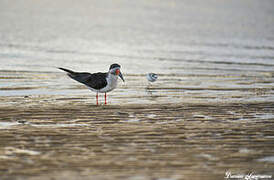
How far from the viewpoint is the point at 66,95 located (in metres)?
14.4

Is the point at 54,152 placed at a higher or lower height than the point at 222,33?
lower

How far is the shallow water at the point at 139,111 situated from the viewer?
8.00m

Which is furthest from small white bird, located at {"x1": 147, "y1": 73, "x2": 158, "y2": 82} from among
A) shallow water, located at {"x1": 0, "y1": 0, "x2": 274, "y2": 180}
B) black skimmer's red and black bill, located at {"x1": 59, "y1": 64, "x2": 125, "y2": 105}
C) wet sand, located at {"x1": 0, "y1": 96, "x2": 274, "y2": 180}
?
wet sand, located at {"x1": 0, "y1": 96, "x2": 274, "y2": 180}

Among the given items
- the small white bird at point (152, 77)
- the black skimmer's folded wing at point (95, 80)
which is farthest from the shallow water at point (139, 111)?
the black skimmer's folded wing at point (95, 80)

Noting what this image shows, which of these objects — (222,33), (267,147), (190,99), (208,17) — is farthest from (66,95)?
(208,17)

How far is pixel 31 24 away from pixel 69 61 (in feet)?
59.7

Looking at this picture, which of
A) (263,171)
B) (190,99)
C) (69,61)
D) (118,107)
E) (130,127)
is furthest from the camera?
(69,61)

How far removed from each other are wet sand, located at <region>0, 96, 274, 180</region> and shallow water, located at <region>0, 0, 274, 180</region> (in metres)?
0.02

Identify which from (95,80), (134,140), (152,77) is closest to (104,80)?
(95,80)

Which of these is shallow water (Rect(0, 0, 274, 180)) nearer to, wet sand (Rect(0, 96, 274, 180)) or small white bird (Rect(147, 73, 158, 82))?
wet sand (Rect(0, 96, 274, 180))

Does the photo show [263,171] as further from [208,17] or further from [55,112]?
[208,17]

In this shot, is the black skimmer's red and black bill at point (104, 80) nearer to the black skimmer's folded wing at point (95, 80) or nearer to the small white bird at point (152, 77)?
the black skimmer's folded wing at point (95, 80)

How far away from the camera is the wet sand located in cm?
771

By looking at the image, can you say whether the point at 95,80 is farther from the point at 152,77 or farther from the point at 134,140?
the point at 134,140
